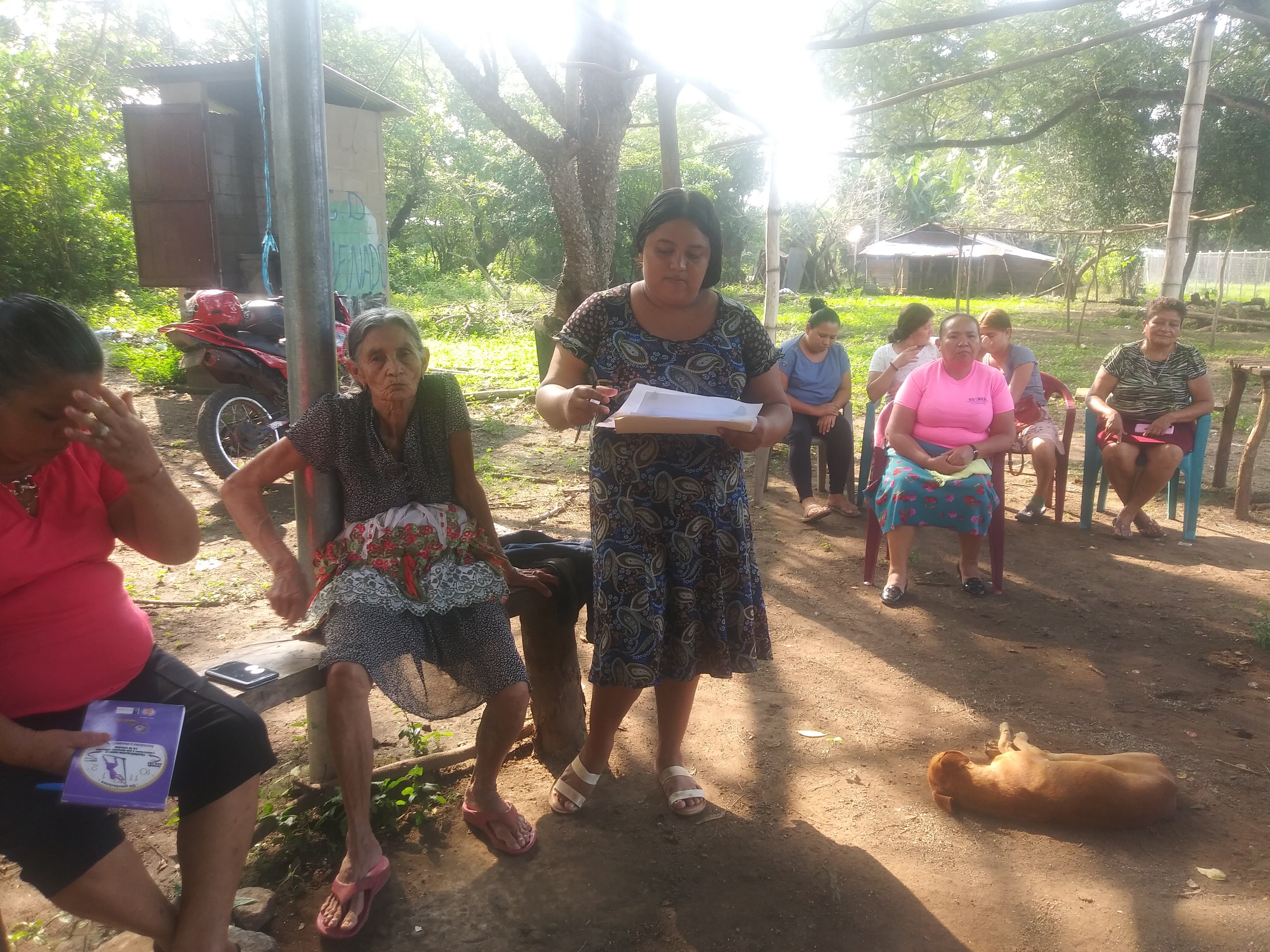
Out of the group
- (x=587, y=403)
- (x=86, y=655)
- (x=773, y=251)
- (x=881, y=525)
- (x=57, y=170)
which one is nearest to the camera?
(x=86, y=655)

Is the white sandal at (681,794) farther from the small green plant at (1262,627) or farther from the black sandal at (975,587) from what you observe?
the small green plant at (1262,627)

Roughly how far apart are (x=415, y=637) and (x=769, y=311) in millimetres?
6059

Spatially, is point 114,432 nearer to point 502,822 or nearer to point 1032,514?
point 502,822

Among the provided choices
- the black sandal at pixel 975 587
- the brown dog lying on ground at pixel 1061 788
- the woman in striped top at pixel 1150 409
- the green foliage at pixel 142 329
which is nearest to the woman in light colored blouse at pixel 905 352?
the woman in striped top at pixel 1150 409

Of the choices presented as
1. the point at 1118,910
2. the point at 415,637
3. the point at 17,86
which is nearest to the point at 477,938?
the point at 415,637

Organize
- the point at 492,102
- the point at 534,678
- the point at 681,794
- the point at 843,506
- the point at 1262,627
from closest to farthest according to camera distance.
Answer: the point at 681,794 < the point at 534,678 < the point at 1262,627 < the point at 843,506 < the point at 492,102

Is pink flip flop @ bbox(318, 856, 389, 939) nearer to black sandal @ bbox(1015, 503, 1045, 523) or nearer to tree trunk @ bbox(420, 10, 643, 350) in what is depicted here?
black sandal @ bbox(1015, 503, 1045, 523)

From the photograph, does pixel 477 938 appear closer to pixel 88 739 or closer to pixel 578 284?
pixel 88 739

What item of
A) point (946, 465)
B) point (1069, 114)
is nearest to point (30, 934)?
point (946, 465)

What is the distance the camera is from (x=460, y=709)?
98.0 inches

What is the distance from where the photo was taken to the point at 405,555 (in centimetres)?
247

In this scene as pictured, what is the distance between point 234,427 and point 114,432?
470 cm

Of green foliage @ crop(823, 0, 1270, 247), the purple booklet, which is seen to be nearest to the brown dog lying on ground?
the purple booklet

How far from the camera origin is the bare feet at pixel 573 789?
8.90 feet
